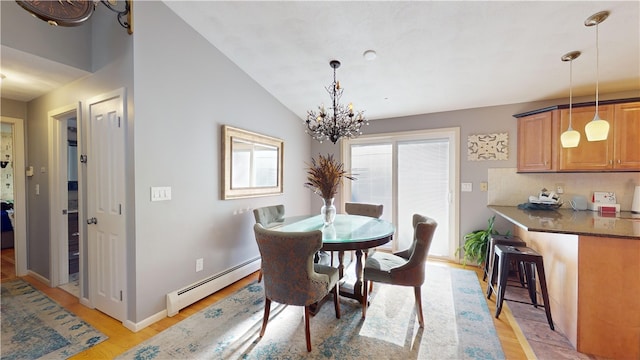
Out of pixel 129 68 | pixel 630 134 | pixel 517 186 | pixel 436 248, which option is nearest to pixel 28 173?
pixel 129 68

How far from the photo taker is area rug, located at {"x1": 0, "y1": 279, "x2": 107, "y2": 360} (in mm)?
1853

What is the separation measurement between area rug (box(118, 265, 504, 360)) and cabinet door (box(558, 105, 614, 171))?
1.88 metres

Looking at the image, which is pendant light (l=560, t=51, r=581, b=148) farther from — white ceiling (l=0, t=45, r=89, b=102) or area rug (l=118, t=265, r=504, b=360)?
white ceiling (l=0, t=45, r=89, b=102)

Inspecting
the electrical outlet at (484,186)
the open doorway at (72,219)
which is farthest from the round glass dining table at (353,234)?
the open doorway at (72,219)

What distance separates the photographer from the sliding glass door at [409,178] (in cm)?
379

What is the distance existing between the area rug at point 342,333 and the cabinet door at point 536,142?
1.80 m

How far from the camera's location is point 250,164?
328 cm

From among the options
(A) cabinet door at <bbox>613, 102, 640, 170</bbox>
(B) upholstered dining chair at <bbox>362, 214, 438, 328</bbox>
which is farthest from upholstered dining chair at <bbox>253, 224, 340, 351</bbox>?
(A) cabinet door at <bbox>613, 102, 640, 170</bbox>

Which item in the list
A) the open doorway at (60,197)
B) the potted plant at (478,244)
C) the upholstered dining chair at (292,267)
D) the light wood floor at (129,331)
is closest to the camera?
the upholstered dining chair at (292,267)

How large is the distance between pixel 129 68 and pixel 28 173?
8.52 feet

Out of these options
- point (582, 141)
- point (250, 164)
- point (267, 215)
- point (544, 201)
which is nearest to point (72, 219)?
point (250, 164)

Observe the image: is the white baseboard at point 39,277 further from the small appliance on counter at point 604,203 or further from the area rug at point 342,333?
the small appliance on counter at point 604,203

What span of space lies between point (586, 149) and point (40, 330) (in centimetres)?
566

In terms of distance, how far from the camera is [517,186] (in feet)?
11.1
